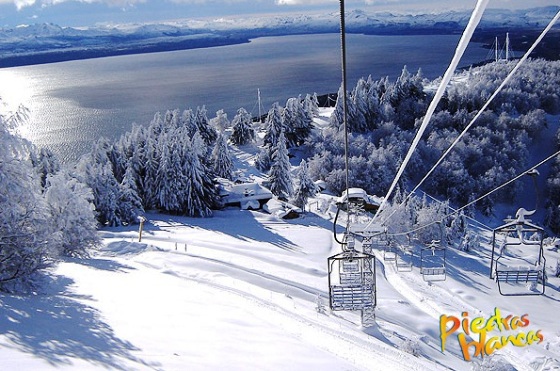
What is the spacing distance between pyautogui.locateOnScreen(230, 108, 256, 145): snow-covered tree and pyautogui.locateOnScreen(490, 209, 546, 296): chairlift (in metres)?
31.5

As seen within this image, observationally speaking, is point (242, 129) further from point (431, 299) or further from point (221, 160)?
point (431, 299)

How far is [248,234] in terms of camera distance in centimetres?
3278

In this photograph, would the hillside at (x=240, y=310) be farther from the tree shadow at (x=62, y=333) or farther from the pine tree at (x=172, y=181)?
the pine tree at (x=172, y=181)

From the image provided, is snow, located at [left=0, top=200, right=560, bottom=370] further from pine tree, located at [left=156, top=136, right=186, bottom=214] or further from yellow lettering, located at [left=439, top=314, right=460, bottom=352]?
pine tree, located at [left=156, top=136, right=186, bottom=214]

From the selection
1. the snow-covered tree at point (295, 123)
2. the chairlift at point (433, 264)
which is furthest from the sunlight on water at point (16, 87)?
the chairlift at point (433, 264)

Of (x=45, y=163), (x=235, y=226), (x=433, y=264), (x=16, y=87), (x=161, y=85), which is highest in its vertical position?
(x=16, y=87)

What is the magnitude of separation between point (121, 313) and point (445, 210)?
39026 millimetres

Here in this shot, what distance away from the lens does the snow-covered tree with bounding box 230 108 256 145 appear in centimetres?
5603

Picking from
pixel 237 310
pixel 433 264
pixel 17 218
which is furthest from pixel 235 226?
pixel 17 218

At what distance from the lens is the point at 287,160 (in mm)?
44125

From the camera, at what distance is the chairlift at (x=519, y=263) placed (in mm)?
8248

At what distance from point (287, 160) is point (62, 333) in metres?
35.8

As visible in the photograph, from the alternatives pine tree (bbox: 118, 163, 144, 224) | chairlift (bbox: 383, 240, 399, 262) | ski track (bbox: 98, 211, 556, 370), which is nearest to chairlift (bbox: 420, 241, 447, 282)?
→ ski track (bbox: 98, 211, 556, 370)

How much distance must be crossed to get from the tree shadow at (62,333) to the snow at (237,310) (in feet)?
0.10
